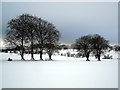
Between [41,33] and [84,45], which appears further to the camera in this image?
[84,45]

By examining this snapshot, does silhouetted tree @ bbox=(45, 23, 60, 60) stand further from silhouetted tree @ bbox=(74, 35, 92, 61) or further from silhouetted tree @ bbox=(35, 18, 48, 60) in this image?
silhouetted tree @ bbox=(74, 35, 92, 61)

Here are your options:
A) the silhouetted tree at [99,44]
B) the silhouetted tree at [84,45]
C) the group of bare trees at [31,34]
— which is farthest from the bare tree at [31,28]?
the silhouetted tree at [99,44]

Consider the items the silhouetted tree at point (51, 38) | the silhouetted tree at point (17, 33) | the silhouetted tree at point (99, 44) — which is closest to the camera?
the silhouetted tree at point (17, 33)

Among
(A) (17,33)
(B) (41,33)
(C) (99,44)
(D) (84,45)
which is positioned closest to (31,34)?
(B) (41,33)

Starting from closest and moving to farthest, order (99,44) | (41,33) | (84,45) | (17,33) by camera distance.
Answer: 1. (17,33)
2. (41,33)
3. (84,45)
4. (99,44)

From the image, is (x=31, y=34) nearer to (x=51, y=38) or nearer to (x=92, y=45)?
(x=51, y=38)

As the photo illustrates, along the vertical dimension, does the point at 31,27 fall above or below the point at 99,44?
above

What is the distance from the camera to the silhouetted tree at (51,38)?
2530 cm

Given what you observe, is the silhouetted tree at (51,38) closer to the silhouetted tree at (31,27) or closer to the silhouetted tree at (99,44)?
the silhouetted tree at (31,27)

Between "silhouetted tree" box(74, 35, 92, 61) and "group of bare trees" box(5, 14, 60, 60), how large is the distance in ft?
10.3

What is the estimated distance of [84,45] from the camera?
28.8 metres

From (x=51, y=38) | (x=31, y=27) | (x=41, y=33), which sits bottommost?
(x=51, y=38)

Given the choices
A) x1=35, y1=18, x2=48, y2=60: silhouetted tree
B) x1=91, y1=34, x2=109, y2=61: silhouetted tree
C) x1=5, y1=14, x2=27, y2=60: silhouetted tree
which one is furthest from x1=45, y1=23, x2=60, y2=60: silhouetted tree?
x1=91, y1=34, x2=109, y2=61: silhouetted tree

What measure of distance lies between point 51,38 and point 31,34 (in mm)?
2510
